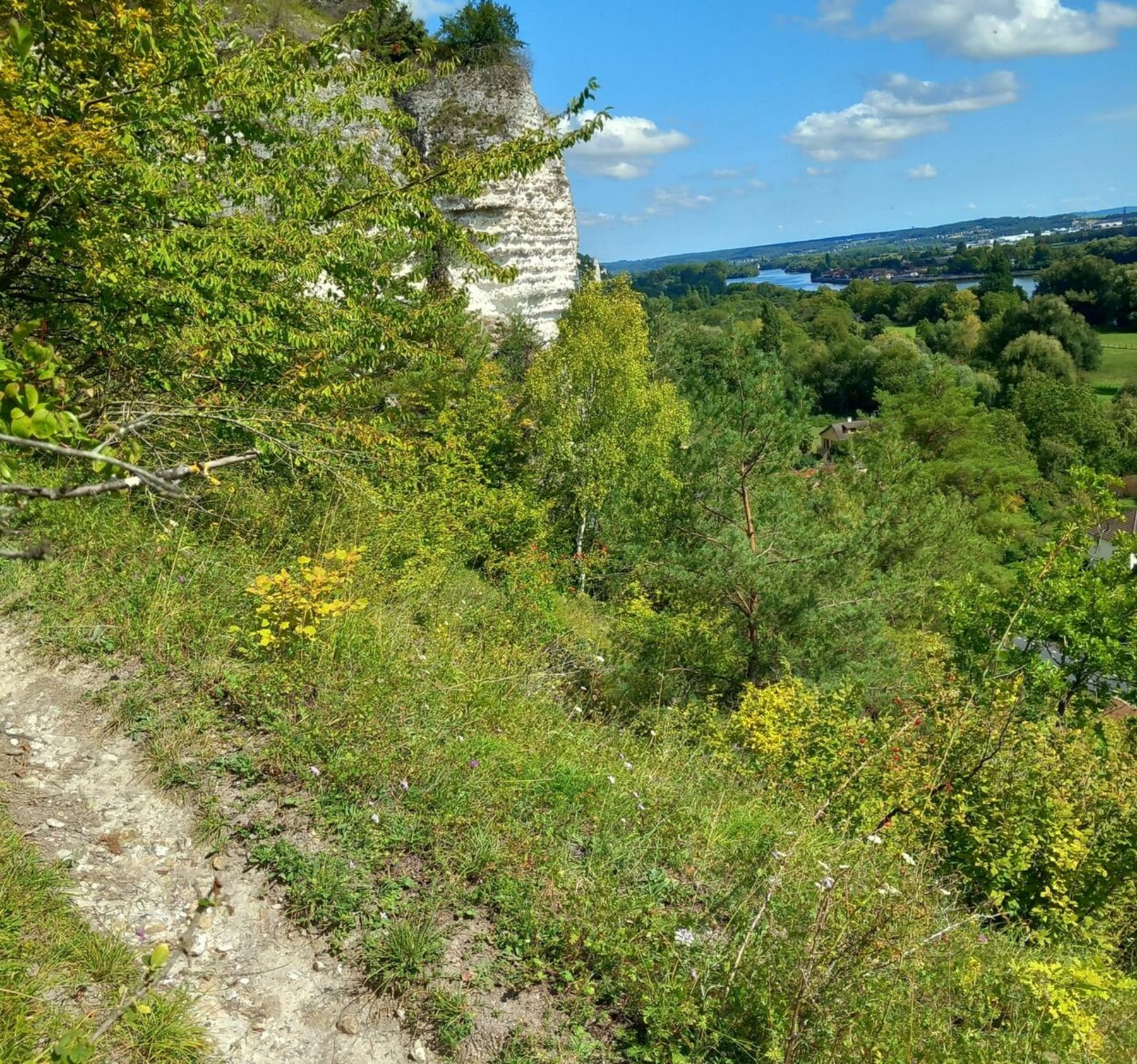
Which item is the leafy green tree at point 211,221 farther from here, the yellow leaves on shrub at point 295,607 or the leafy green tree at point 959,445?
the leafy green tree at point 959,445

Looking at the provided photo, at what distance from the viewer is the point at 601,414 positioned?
1750 centimetres

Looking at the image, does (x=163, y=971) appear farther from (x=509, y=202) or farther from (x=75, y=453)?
(x=509, y=202)

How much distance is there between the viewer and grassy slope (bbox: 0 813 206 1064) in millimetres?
2389

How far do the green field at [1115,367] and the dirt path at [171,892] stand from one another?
70397 mm

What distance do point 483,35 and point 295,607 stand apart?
81.8 feet

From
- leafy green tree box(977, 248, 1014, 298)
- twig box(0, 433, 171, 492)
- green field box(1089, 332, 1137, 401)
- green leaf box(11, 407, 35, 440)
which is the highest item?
leafy green tree box(977, 248, 1014, 298)

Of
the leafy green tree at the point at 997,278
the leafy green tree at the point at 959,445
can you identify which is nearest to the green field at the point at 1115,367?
the leafy green tree at the point at 997,278

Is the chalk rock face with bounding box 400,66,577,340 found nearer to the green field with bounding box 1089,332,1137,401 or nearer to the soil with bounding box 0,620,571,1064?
the soil with bounding box 0,620,571,1064

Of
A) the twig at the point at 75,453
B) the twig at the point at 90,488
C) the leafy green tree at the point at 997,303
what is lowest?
the twig at the point at 90,488

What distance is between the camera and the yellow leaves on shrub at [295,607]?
14.5ft

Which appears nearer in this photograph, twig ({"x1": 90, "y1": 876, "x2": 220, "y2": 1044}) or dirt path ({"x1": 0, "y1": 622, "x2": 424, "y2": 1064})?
twig ({"x1": 90, "y1": 876, "x2": 220, "y2": 1044})

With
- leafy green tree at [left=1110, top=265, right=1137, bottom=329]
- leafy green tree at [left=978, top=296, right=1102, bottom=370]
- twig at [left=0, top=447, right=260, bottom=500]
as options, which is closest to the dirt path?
twig at [left=0, top=447, right=260, bottom=500]

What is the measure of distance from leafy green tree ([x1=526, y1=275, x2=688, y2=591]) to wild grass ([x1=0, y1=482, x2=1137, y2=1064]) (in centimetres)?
1184

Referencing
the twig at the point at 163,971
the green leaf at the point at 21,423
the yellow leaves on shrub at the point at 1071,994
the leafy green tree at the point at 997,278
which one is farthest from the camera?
the leafy green tree at the point at 997,278
